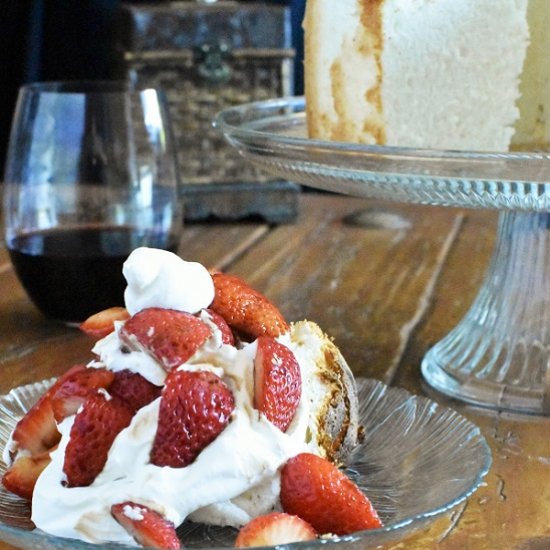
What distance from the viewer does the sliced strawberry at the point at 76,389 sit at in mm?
704

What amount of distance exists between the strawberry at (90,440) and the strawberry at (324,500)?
4.8 inches

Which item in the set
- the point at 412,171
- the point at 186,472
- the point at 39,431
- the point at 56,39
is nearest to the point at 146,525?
the point at 186,472

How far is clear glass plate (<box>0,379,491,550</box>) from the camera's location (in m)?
0.64

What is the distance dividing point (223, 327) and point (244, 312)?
1.2 inches

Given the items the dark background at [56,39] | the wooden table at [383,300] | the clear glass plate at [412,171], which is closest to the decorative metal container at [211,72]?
the wooden table at [383,300]

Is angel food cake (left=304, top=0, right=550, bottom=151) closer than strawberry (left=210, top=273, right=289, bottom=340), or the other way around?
strawberry (left=210, top=273, right=289, bottom=340)

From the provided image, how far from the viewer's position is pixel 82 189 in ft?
4.04

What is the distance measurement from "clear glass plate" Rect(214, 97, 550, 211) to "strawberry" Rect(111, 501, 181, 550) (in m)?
0.37

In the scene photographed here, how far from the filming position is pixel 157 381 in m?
0.70

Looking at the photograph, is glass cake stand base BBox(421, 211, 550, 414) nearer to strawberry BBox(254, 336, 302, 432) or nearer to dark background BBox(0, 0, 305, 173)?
strawberry BBox(254, 336, 302, 432)

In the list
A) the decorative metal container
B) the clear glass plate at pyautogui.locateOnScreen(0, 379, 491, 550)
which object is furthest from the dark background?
the clear glass plate at pyautogui.locateOnScreen(0, 379, 491, 550)

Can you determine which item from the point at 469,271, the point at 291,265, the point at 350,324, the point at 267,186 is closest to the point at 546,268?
the point at 350,324

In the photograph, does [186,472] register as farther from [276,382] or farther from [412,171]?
[412,171]

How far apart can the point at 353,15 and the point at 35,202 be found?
0.45 meters
